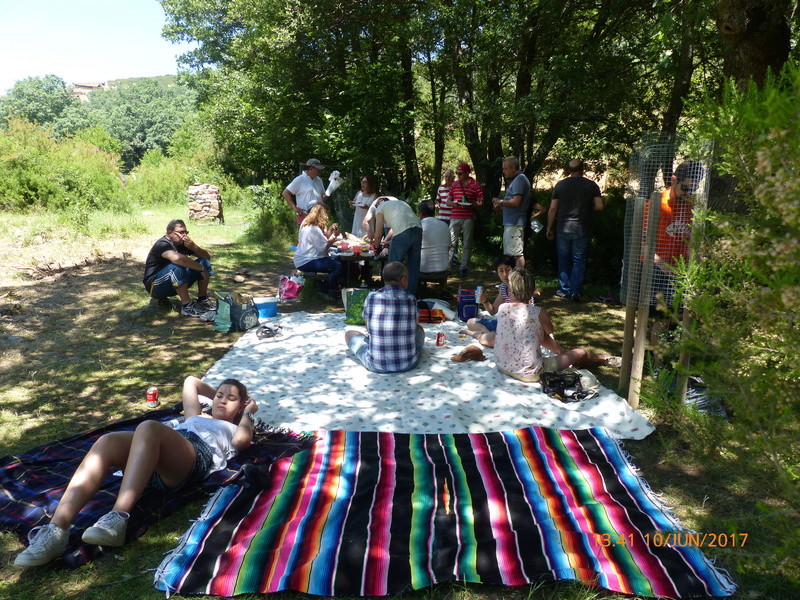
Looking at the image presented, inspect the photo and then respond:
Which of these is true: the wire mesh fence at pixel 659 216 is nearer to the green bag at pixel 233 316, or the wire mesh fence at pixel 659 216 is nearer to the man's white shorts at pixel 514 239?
the man's white shorts at pixel 514 239

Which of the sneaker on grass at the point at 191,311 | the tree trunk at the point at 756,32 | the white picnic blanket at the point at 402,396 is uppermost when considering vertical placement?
the tree trunk at the point at 756,32

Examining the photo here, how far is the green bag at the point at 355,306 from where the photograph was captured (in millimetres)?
6746

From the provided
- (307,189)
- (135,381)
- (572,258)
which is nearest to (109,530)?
(135,381)

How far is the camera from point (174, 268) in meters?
6.92

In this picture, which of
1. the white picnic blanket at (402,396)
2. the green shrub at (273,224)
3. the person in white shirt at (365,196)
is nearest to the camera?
the white picnic blanket at (402,396)

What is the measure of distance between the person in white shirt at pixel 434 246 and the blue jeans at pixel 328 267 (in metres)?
1.09

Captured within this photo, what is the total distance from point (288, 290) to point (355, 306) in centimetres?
164

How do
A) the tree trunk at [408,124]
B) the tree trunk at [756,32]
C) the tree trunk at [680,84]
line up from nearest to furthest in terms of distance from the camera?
the tree trunk at [756,32] < the tree trunk at [680,84] < the tree trunk at [408,124]

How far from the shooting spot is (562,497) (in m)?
3.33

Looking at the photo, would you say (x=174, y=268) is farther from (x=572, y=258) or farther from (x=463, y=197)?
(x=572, y=258)

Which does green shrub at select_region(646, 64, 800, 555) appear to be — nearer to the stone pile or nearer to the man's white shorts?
the man's white shorts

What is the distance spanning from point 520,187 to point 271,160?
9.52m

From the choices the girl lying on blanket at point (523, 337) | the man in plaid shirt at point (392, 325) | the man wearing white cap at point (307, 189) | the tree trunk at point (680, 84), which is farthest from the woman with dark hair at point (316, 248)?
the tree trunk at point (680, 84)

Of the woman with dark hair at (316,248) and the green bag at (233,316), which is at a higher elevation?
the woman with dark hair at (316,248)
